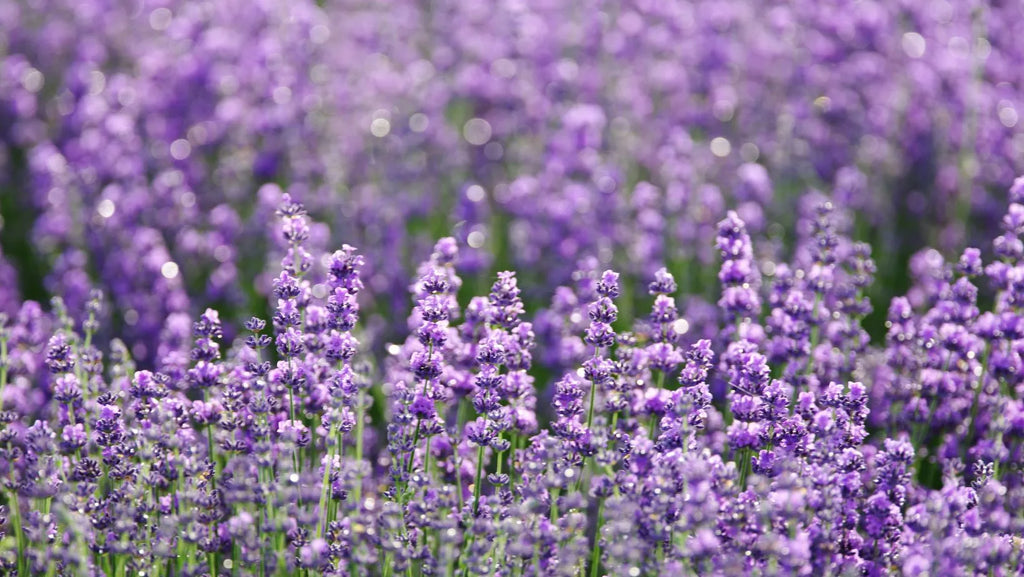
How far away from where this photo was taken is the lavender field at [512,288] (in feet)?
9.80

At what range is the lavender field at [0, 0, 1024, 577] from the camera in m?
2.99

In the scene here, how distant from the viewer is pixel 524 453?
10.8 feet

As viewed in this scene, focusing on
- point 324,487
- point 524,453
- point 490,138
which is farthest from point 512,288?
point 490,138

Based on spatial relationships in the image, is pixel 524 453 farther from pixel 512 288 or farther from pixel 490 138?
pixel 490 138

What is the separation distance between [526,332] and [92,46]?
477 centimetres

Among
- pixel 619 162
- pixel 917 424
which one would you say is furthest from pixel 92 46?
pixel 917 424

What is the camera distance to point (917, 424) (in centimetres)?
381

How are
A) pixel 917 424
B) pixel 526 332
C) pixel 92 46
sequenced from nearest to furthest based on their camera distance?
pixel 526 332
pixel 917 424
pixel 92 46

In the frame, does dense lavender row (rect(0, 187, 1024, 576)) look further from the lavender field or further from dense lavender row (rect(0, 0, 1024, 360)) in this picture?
dense lavender row (rect(0, 0, 1024, 360))

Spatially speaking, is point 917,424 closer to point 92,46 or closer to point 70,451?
point 70,451

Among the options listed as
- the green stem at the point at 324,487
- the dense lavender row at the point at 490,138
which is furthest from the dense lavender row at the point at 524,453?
the dense lavender row at the point at 490,138

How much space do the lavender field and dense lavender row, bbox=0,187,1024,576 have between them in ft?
0.05

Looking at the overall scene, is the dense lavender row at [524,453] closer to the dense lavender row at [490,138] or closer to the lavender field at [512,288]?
the lavender field at [512,288]

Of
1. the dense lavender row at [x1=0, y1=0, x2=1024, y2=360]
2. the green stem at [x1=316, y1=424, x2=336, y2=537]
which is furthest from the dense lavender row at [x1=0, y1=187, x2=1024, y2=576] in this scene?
the dense lavender row at [x1=0, y1=0, x2=1024, y2=360]
